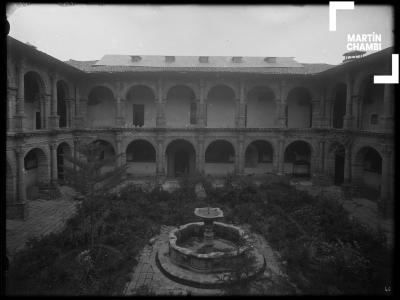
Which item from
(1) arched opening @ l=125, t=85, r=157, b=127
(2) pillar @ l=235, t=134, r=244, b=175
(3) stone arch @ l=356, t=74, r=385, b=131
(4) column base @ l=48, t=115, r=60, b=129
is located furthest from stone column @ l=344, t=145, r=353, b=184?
(4) column base @ l=48, t=115, r=60, b=129

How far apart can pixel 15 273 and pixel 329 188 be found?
20024 mm

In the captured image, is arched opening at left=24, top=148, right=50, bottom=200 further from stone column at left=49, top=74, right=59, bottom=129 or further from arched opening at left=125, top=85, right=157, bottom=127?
arched opening at left=125, top=85, right=157, bottom=127

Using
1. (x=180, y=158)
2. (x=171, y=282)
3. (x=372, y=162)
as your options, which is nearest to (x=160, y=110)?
(x=180, y=158)

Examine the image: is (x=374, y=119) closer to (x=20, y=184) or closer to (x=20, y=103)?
(x=20, y=103)

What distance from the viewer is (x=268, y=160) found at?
24719 millimetres

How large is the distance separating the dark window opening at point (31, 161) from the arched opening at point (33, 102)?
5.79ft

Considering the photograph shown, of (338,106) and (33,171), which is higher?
(338,106)

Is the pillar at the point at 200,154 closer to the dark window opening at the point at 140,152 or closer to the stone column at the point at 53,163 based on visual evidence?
the dark window opening at the point at 140,152

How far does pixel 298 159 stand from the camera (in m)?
24.6

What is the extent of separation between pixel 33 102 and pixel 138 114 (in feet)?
26.9

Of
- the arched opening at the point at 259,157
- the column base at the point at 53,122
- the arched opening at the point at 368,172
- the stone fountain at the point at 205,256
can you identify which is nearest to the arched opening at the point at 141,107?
the column base at the point at 53,122

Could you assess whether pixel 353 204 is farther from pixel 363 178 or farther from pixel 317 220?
pixel 317 220

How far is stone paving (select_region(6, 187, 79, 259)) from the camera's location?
11.6 meters

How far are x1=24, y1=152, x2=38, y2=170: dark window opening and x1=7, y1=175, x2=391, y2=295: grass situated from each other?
6195mm
